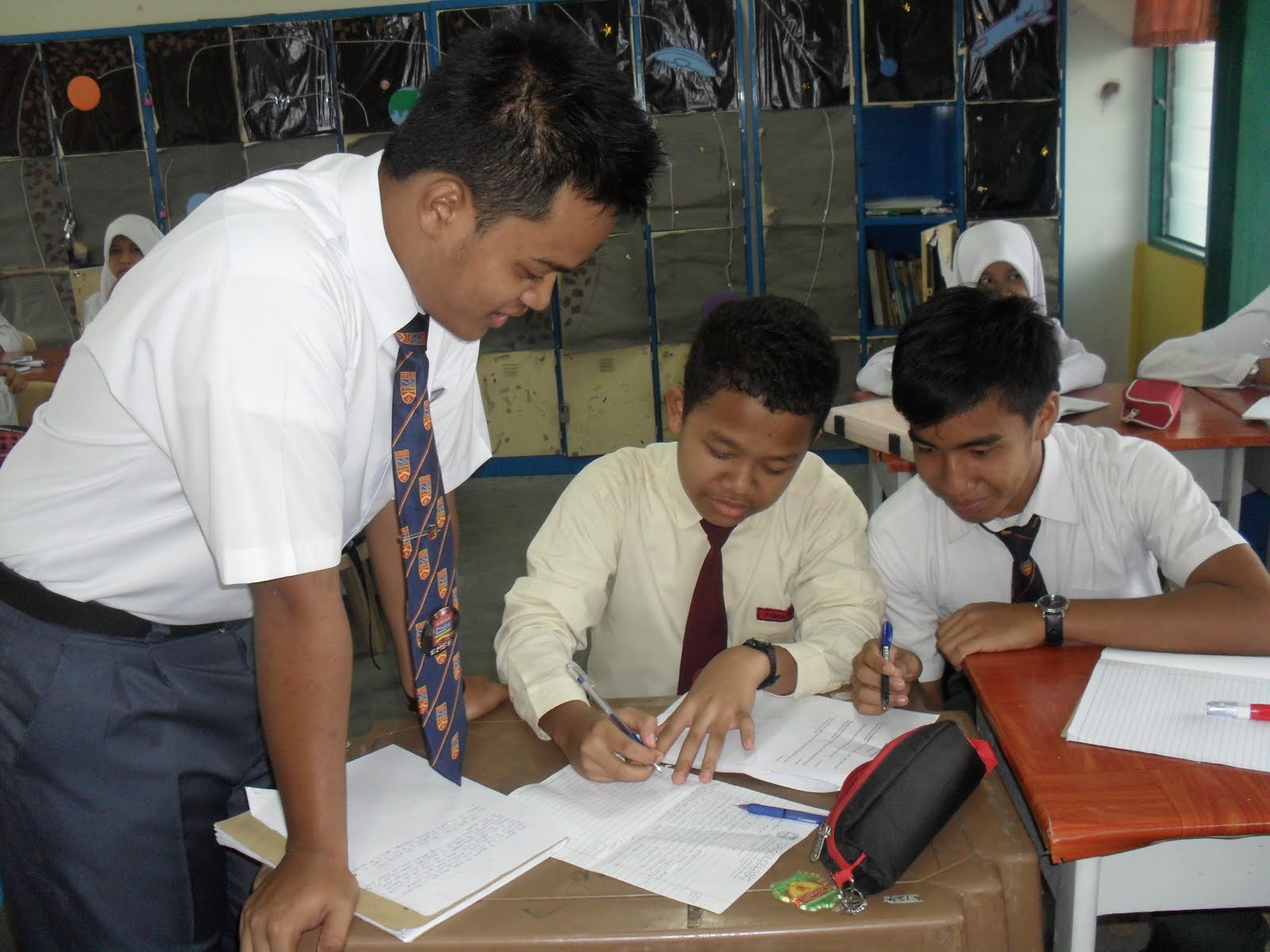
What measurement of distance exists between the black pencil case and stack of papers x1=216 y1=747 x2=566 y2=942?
0.27 m

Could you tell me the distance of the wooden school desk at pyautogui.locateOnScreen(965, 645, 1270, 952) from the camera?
981 millimetres

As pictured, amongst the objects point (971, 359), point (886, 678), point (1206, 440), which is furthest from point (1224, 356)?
point (886, 678)

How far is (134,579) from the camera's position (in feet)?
3.52

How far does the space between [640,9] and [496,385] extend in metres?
1.95

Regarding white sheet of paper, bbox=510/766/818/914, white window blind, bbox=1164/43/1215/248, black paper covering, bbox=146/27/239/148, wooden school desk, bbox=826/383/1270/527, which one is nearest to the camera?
white sheet of paper, bbox=510/766/818/914

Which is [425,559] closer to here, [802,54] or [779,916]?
[779,916]

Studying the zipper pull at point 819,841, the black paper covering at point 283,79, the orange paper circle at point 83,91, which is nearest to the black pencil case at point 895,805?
the zipper pull at point 819,841

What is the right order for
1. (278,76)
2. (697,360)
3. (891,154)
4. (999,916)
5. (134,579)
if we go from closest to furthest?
(999,916) < (134,579) < (697,360) < (278,76) < (891,154)

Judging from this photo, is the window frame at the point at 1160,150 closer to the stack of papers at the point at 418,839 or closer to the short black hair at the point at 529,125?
the short black hair at the point at 529,125

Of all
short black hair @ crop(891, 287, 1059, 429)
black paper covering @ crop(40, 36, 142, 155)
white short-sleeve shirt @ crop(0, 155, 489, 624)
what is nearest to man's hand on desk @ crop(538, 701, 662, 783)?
white short-sleeve shirt @ crop(0, 155, 489, 624)

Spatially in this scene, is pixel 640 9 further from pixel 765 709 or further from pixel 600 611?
pixel 765 709

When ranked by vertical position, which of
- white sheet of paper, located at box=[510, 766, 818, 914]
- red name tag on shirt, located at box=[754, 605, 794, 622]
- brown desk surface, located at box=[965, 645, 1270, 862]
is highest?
brown desk surface, located at box=[965, 645, 1270, 862]

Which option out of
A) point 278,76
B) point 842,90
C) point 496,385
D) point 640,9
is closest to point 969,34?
point 842,90

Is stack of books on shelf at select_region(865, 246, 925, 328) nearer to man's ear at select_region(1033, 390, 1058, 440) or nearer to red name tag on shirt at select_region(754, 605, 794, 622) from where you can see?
man's ear at select_region(1033, 390, 1058, 440)
